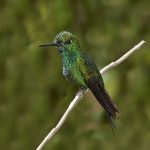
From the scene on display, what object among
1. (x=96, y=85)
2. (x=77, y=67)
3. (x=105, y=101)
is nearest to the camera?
(x=105, y=101)

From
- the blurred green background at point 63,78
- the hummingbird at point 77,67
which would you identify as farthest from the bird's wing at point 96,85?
the blurred green background at point 63,78

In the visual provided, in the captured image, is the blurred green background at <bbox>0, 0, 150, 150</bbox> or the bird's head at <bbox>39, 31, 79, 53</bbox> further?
the blurred green background at <bbox>0, 0, 150, 150</bbox>

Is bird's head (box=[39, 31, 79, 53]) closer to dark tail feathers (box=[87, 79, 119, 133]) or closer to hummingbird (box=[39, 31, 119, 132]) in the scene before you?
hummingbird (box=[39, 31, 119, 132])

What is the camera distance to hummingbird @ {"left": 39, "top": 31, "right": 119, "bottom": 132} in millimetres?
2793

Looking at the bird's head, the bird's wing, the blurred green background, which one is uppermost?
the bird's head

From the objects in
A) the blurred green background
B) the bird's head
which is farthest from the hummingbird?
the blurred green background

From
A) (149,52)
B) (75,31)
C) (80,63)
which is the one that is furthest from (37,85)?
(80,63)

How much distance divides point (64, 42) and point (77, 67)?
0.69 feet

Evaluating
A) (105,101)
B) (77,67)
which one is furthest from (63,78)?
(105,101)

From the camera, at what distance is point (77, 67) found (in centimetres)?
297

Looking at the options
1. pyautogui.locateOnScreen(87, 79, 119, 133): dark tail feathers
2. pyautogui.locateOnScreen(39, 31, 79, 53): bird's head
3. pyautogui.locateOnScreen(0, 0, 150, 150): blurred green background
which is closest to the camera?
pyautogui.locateOnScreen(87, 79, 119, 133): dark tail feathers

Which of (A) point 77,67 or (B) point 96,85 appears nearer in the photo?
(B) point 96,85

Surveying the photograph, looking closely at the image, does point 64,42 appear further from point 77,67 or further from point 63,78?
point 63,78

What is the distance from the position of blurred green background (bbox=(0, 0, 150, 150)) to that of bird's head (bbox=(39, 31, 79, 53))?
2366mm
